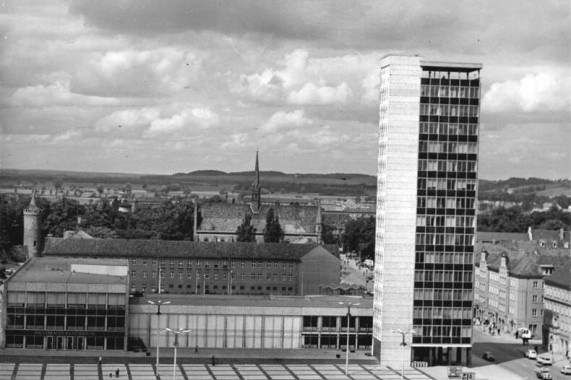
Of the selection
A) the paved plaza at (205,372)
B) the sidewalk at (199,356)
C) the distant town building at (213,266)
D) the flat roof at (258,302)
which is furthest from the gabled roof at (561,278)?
the distant town building at (213,266)

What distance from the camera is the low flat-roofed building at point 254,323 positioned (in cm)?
11719

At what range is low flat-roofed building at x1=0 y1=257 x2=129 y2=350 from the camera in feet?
371

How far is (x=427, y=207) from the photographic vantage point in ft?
373

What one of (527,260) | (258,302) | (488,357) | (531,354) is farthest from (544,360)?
(527,260)

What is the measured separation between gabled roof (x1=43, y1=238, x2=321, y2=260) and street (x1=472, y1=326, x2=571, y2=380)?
34.9 m

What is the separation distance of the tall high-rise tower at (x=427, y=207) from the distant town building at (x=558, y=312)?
19824mm

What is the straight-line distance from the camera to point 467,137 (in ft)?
375

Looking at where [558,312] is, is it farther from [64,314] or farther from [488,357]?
[64,314]

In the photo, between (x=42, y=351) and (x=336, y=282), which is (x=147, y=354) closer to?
(x=42, y=351)

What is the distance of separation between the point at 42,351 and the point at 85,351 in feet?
13.3

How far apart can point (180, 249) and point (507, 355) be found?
60.1m

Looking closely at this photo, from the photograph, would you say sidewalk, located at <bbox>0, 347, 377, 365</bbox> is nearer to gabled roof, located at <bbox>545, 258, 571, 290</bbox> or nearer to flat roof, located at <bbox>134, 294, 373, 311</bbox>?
flat roof, located at <bbox>134, 294, 373, 311</bbox>

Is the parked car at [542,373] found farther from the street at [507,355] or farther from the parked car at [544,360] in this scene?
the parked car at [544,360]

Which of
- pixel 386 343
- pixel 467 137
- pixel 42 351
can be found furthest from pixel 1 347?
pixel 467 137
